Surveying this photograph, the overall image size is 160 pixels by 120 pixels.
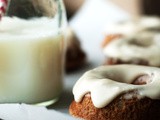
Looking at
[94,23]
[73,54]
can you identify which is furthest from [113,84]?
A: [94,23]

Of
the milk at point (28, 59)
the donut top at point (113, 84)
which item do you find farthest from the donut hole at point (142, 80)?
the milk at point (28, 59)

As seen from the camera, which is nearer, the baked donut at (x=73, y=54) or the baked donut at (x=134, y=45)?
the baked donut at (x=134, y=45)

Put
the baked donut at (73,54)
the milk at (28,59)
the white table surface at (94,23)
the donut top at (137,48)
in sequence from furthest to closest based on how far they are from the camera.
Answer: the white table surface at (94,23)
the baked donut at (73,54)
the donut top at (137,48)
the milk at (28,59)

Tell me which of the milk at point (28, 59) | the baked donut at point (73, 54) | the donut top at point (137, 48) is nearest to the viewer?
the milk at point (28, 59)

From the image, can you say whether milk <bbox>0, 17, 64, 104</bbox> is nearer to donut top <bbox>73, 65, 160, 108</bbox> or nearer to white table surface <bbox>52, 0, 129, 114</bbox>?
donut top <bbox>73, 65, 160, 108</bbox>

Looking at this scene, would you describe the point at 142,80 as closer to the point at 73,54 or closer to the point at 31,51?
the point at 31,51

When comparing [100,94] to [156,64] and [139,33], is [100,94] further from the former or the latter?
[139,33]

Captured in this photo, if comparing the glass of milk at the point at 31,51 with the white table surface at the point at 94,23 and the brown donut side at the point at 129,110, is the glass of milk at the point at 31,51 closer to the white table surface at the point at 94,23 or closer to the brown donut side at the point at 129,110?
the brown donut side at the point at 129,110

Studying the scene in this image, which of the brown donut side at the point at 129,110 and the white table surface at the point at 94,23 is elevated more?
the brown donut side at the point at 129,110
